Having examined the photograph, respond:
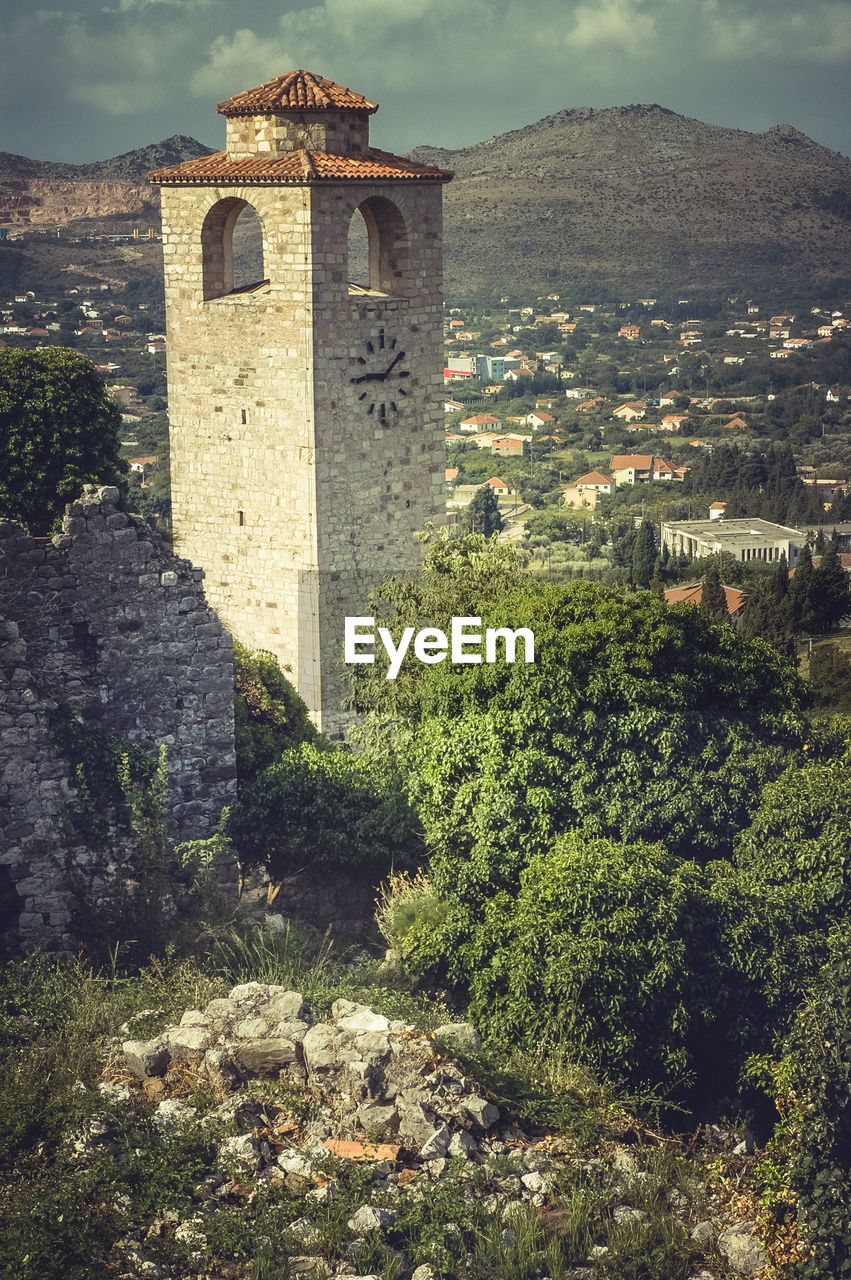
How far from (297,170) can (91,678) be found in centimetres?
618

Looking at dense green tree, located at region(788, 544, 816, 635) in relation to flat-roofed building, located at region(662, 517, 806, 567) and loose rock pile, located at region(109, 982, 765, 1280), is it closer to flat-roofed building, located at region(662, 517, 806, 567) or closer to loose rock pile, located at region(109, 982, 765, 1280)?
flat-roofed building, located at region(662, 517, 806, 567)

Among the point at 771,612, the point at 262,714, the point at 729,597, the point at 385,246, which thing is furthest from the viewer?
the point at 729,597

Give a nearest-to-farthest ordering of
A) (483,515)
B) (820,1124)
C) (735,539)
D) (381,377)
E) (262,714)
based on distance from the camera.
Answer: (820,1124) < (262,714) < (381,377) < (483,515) < (735,539)

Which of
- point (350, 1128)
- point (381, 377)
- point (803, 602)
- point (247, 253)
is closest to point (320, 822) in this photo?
point (350, 1128)

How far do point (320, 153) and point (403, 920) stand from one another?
7940mm

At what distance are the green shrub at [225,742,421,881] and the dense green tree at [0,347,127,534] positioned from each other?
4904 mm

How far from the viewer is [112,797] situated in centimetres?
1118

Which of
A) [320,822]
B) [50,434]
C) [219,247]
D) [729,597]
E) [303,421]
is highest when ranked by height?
[219,247]

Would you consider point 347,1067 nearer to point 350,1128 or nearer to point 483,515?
point 350,1128

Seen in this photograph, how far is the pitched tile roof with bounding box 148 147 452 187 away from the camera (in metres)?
15.4

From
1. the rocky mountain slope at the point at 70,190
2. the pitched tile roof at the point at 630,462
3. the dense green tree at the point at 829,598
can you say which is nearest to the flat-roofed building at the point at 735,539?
the pitched tile roof at the point at 630,462

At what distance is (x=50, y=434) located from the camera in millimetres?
17172

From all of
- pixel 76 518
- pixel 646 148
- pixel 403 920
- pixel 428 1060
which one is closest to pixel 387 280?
pixel 76 518

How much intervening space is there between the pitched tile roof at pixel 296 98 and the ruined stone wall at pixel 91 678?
596 centimetres
